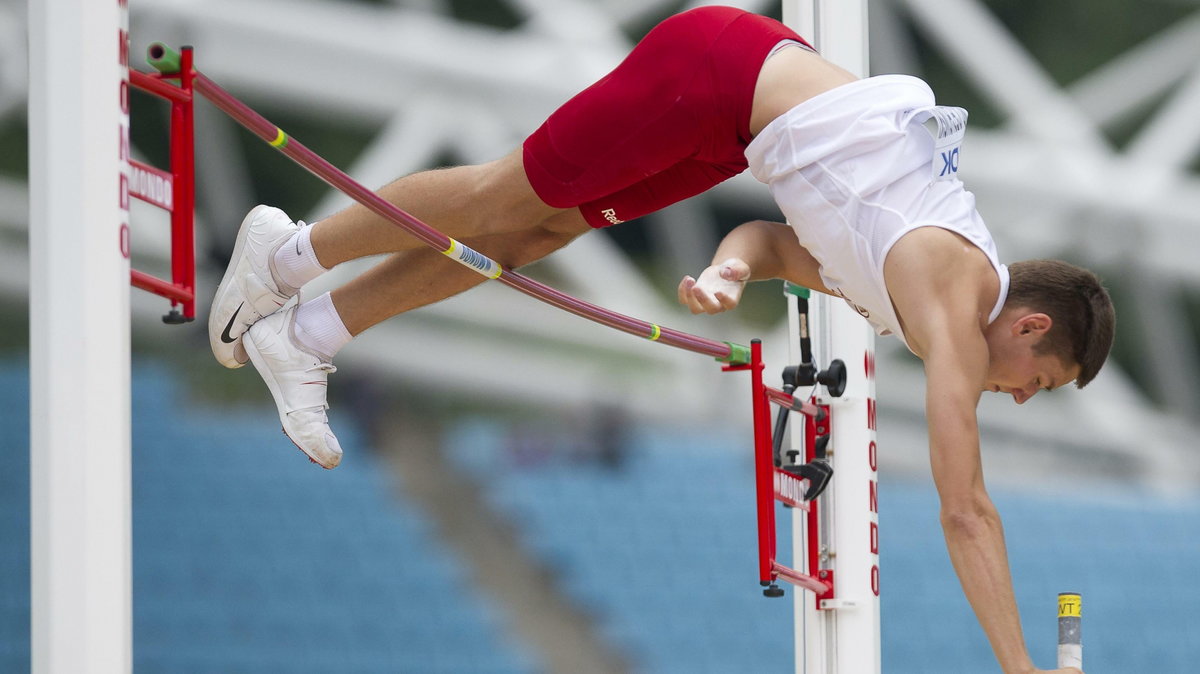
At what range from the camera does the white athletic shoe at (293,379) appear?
9.43 feet

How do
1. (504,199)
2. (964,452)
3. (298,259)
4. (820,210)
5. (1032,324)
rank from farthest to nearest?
1. (298,259)
2. (504,199)
3. (820,210)
4. (1032,324)
5. (964,452)

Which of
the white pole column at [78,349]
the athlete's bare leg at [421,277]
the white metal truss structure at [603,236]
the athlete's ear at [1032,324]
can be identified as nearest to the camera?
the white pole column at [78,349]

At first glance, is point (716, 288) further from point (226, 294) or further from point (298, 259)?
point (226, 294)

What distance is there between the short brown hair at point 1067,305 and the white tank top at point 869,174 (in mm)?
40

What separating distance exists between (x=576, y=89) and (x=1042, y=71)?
5738 mm

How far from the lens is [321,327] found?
2922mm

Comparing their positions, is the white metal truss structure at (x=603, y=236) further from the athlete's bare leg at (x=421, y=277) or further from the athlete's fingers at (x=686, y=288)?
the athlete's fingers at (x=686, y=288)

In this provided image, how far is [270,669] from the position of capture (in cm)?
782

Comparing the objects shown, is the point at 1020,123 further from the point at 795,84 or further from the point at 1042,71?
the point at 795,84

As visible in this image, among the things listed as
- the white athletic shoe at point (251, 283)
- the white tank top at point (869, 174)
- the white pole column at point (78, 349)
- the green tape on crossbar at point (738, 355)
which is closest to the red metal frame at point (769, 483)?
the green tape on crossbar at point (738, 355)

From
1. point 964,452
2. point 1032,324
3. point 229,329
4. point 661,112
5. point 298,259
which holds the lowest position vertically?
point 964,452

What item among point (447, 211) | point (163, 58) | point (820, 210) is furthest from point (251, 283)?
point (820, 210)

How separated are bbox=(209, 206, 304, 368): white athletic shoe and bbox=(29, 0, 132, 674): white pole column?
106 centimetres

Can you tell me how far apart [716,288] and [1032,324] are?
0.54 m
